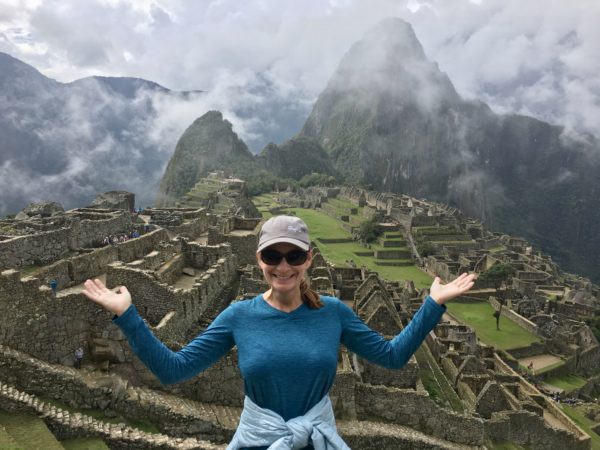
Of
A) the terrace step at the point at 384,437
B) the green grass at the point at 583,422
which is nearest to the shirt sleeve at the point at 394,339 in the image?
the terrace step at the point at 384,437

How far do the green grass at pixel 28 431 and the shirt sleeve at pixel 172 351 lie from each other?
5576 millimetres

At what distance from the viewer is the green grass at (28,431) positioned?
753 cm

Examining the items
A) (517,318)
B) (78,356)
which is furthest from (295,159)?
(78,356)

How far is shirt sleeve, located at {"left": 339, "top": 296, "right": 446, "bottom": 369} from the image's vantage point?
3479mm

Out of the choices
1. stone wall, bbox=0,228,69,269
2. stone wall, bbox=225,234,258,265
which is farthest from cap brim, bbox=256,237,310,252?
stone wall, bbox=225,234,258,265

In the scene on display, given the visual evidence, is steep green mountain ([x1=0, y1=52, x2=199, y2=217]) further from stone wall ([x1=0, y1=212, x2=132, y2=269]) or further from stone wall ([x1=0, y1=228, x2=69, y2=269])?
stone wall ([x1=0, y1=228, x2=69, y2=269])

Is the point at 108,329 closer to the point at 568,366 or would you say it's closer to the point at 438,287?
the point at 438,287

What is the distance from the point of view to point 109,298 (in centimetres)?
318

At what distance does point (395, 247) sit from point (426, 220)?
1169 centimetres

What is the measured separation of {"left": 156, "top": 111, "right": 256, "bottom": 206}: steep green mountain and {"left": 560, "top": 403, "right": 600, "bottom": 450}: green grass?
219 ft

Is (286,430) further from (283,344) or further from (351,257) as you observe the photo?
(351,257)

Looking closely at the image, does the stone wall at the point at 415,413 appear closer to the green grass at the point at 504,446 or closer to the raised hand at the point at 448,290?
the green grass at the point at 504,446

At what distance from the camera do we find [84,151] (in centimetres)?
5016

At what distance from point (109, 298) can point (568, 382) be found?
32.9 metres
